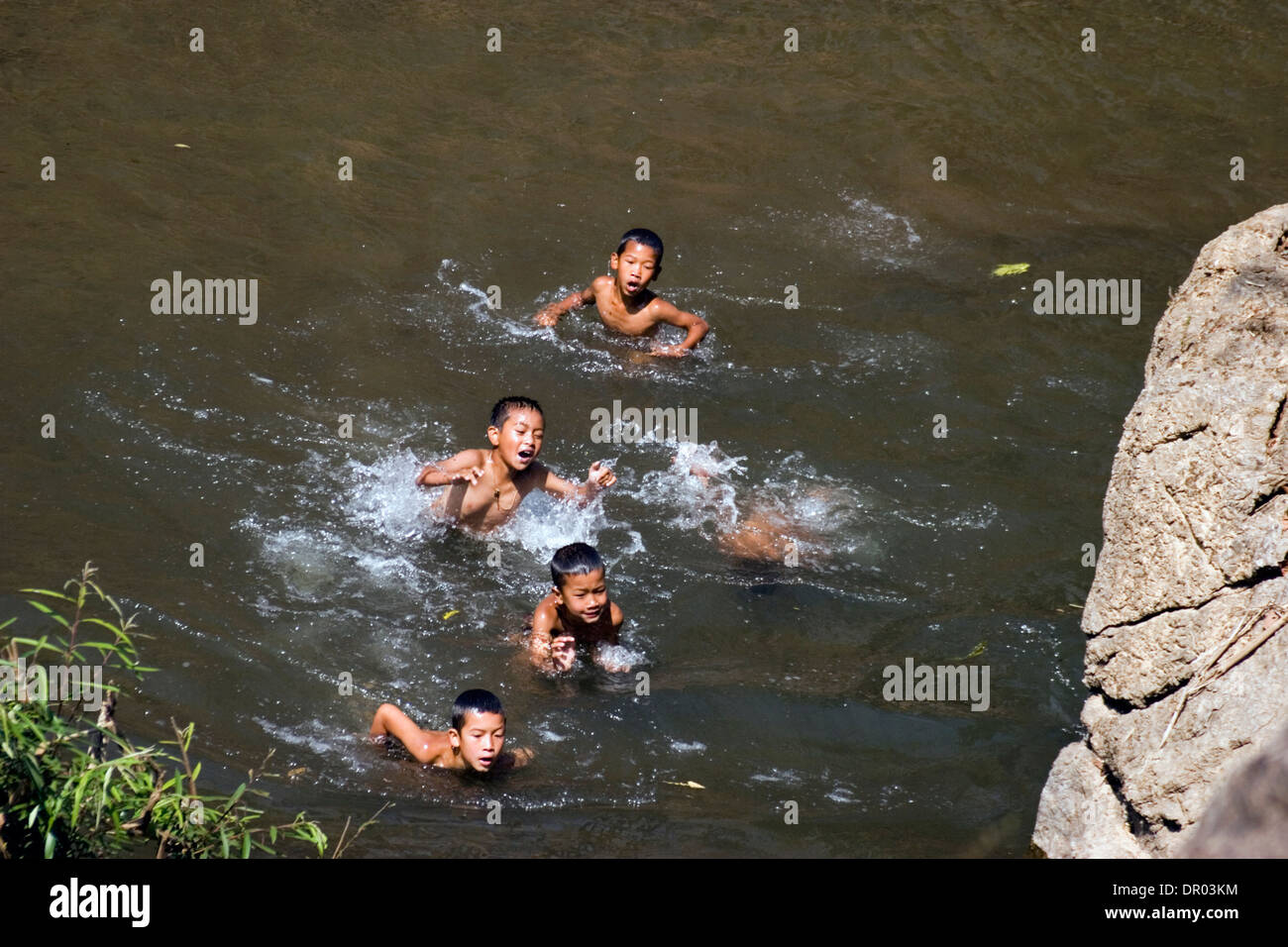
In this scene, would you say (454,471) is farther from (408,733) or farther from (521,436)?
(408,733)

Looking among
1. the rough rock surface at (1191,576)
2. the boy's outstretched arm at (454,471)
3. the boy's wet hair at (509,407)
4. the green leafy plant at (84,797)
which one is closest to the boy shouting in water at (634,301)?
the boy's wet hair at (509,407)

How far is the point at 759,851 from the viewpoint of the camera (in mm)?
5242

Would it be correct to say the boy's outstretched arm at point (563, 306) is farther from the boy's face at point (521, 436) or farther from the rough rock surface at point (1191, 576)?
the rough rock surface at point (1191, 576)

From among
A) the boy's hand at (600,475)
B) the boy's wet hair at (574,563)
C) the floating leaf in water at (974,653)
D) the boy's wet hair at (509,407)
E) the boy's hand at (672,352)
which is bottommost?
the floating leaf in water at (974,653)

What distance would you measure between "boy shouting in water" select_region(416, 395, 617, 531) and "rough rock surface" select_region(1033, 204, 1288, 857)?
306 cm

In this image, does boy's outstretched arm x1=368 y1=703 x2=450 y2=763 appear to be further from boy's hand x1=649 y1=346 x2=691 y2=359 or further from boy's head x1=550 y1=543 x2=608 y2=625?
boy's hand x1=649 y1=346 x2=691 y2=359

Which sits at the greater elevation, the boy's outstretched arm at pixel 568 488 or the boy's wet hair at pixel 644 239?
the boy's wet hair at pixel 644 239

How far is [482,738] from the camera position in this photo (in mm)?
5512

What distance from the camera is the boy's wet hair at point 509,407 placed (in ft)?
23.0

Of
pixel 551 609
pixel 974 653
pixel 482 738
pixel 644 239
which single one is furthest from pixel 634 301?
pixel 482 738

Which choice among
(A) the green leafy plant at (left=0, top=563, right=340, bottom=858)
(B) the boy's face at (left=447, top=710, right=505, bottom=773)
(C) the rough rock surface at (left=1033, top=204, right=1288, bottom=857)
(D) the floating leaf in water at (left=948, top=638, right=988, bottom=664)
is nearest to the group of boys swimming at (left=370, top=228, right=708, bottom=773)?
(B) the boy's face at (left=447, top=710, right=505, bottom=773)

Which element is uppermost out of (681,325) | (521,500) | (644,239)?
(644,239)

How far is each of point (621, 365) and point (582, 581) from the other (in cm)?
282

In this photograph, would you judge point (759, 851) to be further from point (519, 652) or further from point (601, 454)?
point (601, 454)
